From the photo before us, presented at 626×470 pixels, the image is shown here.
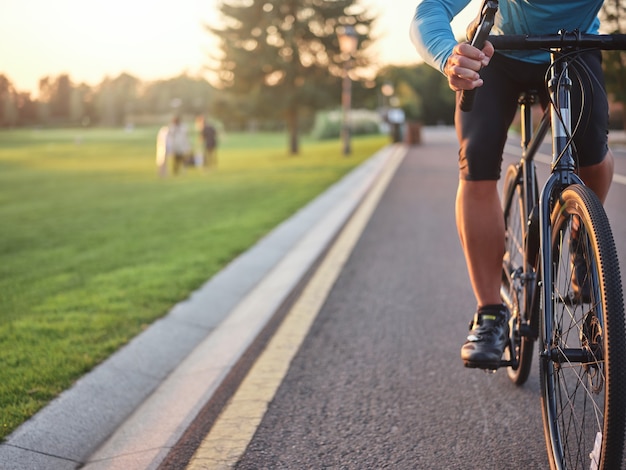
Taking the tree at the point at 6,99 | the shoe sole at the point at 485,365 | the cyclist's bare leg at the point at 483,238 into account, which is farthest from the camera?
the tree at the point at 6,99

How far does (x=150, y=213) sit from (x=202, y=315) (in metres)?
7.21

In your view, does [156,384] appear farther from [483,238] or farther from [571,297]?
[571,297]

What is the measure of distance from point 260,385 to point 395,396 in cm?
61

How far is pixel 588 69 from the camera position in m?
2.45

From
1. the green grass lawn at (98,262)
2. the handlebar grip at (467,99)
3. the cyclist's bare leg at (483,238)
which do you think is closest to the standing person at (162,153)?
the green grass lawn at (98,262)

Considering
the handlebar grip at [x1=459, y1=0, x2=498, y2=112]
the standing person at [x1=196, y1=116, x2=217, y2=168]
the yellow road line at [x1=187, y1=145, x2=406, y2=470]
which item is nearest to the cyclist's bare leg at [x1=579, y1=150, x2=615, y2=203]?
the handlebar grip at [x1=459, y1=0, x2=498, y2=112]

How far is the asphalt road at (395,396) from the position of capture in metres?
2.58

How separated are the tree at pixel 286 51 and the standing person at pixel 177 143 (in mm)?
13680

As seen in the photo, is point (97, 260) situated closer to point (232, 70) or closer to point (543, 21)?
point (543, 21)

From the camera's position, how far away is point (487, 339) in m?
2.74

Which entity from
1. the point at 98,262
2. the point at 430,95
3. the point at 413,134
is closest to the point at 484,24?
the point at 98,262

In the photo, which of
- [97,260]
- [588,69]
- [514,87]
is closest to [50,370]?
[514,87]

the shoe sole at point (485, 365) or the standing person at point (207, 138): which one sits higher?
the standing person at point (207, 138)

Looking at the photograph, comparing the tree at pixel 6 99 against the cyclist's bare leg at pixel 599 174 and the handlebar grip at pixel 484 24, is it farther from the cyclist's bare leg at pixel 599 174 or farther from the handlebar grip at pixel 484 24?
the handlebar grip at pixel 484 24
